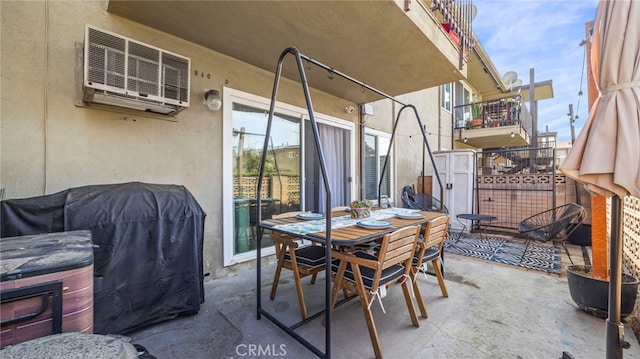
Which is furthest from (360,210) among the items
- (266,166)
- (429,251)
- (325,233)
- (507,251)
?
(507,251)

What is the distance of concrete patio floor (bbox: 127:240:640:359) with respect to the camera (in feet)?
6.12

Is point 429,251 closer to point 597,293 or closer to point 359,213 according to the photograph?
point 359,213

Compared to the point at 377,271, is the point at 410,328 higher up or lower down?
lower down

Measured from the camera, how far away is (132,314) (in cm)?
200

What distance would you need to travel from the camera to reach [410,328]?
2137 mm

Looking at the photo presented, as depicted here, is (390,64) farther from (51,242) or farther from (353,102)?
(51,242)

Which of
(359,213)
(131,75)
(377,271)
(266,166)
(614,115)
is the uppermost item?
(131,75)

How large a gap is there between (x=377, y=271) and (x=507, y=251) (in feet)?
12.7

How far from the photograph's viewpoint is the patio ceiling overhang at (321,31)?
2.30 metres

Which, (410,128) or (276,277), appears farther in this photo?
(410,128)

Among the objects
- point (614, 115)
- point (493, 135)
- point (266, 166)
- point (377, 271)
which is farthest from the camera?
point (493, 135)

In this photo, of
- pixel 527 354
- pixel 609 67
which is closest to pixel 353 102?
pixel 609 67

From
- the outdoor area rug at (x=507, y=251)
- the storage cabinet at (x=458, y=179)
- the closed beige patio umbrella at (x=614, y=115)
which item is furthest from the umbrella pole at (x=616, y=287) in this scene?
the storage cabinet at (x=458, y=179)

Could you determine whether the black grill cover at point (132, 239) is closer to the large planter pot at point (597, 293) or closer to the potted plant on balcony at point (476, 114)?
the large planter pot at point (597, 293)
